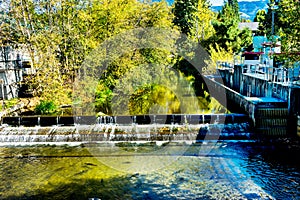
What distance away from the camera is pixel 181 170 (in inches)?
497

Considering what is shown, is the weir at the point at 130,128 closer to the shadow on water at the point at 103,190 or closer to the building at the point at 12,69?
the shadow on water at the point at 103,190

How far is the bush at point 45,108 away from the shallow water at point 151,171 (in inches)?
197

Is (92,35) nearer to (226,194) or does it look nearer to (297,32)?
(297,32)

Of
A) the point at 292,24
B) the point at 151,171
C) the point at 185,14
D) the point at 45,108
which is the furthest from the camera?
the point at 185,14

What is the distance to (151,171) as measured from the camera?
12633 millimetres

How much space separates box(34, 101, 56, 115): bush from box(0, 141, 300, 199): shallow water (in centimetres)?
501

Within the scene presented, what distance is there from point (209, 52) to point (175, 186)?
92.0ft

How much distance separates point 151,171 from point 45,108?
1093 cm

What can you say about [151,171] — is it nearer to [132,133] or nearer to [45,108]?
[132,133]

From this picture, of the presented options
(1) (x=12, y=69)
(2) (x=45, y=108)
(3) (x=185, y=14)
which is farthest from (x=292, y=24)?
(3) (x=185, y=14)

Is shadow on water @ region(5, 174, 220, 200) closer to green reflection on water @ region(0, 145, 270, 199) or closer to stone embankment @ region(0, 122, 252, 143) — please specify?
green reflection on water @ region(0, 145, 270, 199)

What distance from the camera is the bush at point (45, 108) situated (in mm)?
20656

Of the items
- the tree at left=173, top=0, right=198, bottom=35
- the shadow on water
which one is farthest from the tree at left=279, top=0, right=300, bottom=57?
the tree at left=173, top=0, right=198, bottom=35

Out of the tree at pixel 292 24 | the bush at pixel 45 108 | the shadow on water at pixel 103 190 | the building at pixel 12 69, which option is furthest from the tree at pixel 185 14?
the shadow on water at pixel 103 190
